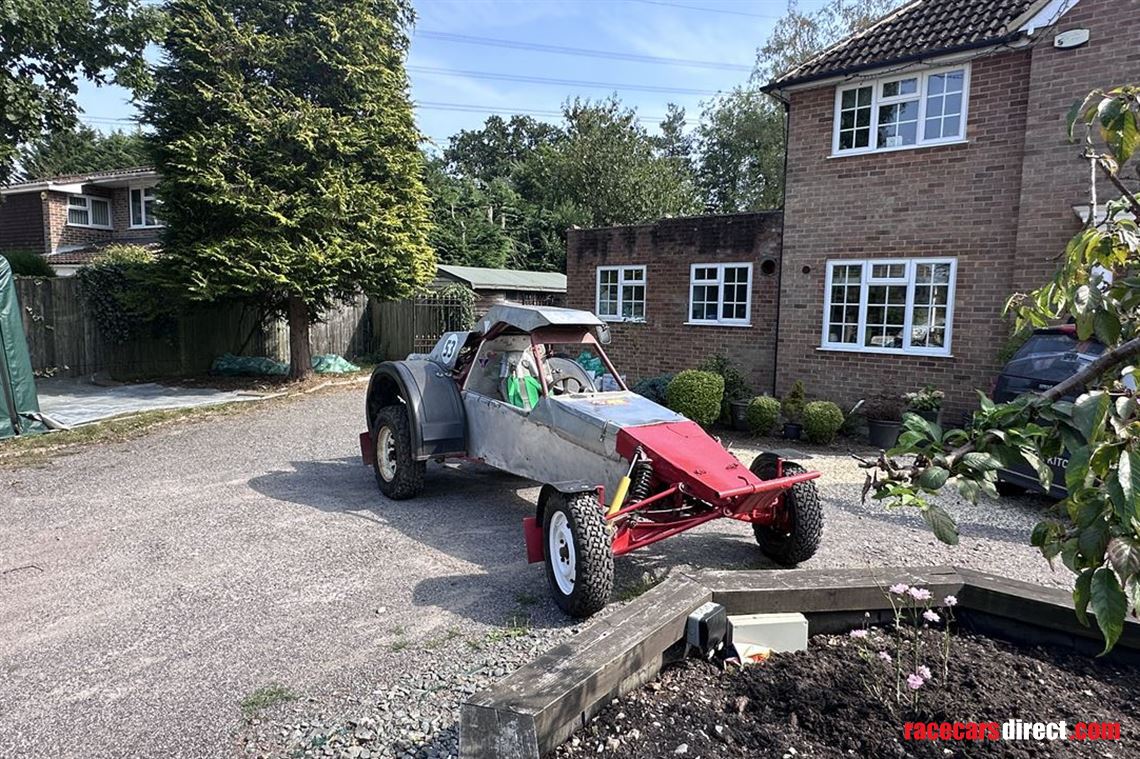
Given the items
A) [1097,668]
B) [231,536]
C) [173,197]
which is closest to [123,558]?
[231,536]

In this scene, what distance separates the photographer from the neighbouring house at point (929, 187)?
922 centimetres

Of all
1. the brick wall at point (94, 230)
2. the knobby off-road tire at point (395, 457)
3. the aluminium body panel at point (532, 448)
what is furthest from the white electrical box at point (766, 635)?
the brick wall at point (94, 230)

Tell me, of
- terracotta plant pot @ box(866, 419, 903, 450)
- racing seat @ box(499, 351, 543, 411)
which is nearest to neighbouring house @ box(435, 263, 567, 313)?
terracotta plant pot @ box(866, 419, 903, 450)

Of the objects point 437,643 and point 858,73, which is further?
point 858,73

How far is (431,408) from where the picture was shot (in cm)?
638

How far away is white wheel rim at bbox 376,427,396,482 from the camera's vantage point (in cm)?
683

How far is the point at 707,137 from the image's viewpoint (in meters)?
36.8

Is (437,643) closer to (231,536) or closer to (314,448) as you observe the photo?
(231,536)

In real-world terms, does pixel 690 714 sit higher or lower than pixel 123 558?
higher

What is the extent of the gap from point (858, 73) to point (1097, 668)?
10.3 metres

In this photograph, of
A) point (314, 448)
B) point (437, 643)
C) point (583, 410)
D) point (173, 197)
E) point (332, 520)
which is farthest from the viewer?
point (173, 197)

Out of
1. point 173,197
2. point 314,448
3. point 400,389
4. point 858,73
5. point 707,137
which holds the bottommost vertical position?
point 314,448

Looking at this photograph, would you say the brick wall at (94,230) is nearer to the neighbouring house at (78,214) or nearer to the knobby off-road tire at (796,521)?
the neighbouring house at (78,214)

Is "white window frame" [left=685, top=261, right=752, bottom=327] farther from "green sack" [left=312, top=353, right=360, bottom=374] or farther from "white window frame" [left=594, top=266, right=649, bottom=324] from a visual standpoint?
"green sack" [left=312, top=353, right=360, bottom=374]
